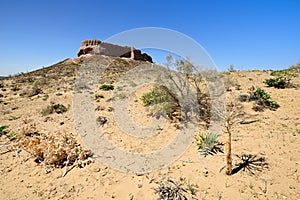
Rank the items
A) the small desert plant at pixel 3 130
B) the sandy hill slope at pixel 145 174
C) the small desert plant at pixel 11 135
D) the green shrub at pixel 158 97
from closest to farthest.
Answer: the sandy hill slope at pixel 145 174
the small desert plant at pixel 11 135
the small desert plant at pixel 3 130
the green shrub at pixel 158 97

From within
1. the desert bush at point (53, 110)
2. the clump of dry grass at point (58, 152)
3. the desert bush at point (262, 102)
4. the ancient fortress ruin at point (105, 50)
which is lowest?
the clump of dry grass at point (58, 152)

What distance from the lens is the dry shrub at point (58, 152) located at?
156 inches

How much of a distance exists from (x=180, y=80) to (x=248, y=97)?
10.2ft

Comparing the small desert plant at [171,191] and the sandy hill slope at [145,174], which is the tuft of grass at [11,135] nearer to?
the sandy hill slope at [145,174]

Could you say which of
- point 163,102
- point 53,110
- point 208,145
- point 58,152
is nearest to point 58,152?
point 58,152

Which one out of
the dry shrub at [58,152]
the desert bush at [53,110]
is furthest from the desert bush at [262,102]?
the desert bush at [53,110]

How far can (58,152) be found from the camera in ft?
13.2

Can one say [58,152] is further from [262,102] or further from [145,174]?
[262,102]

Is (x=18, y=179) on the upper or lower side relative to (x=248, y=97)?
lower

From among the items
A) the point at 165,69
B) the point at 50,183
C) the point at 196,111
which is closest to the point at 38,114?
the point at 50,183

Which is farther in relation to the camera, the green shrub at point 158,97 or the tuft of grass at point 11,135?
the green shrub at point 158,97

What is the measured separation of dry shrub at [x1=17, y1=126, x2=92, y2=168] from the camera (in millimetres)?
3971

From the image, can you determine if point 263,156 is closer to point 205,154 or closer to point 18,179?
point 205,154

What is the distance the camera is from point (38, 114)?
22.9 ft
